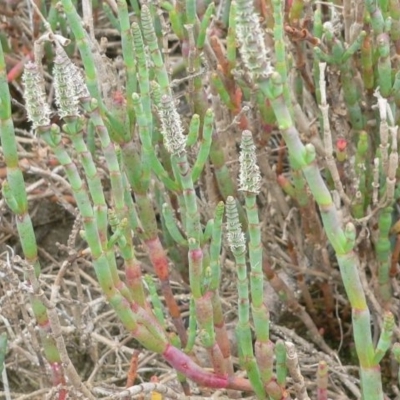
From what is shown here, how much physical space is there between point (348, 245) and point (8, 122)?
16.5 inches

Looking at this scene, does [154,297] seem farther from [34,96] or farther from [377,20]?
Result: [377,20]

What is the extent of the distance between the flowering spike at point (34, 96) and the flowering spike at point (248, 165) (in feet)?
0.68

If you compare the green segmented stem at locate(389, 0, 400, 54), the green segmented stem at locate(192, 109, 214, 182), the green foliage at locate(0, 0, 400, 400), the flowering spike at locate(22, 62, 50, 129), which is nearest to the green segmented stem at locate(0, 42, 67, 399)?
the green foliage at locate(0, 0, 400, 400)

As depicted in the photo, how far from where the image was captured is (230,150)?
134 cm

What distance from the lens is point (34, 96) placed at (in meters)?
0.73

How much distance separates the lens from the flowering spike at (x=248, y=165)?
707 mm

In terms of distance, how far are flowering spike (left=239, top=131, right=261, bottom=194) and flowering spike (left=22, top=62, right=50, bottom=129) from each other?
0.21 m

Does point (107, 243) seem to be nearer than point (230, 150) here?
Yes

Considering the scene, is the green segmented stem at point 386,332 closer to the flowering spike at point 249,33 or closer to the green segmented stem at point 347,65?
the flowering spike at point 249,33

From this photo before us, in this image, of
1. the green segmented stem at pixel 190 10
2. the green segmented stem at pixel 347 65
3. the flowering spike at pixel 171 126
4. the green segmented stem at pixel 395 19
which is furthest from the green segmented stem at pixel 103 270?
the green segmented stem at pixel 395 19

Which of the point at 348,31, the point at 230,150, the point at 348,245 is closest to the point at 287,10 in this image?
the point at 348,31

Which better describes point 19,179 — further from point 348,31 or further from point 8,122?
point 348,31

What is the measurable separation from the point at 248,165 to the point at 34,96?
22 centimetres

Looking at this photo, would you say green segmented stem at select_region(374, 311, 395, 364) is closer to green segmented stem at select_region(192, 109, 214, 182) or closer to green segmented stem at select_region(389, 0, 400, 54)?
green segmented stem at select_region(192, 109, 214, 182)
